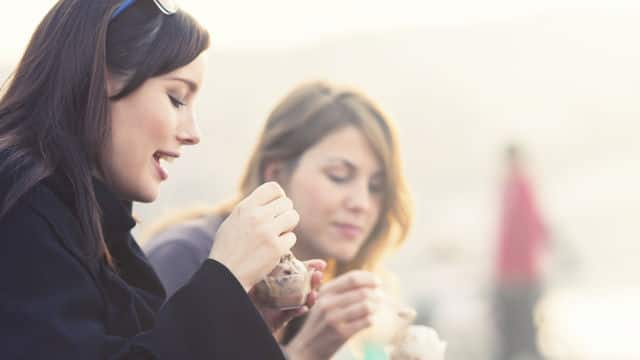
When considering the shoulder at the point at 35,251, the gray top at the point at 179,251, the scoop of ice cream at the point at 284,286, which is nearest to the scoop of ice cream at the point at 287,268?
the scoop of ice cream at the point at 284,286

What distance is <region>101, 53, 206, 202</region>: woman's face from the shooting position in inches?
68.1

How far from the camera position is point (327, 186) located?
3.11 meters

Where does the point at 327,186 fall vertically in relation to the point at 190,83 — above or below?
below

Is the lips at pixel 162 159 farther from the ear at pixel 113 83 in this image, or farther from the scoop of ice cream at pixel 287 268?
the scoop of ice cream at pixel 287 268

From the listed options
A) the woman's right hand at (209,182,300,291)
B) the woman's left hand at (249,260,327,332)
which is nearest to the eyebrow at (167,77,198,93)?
the woman's right hand at (209,182,300,291)

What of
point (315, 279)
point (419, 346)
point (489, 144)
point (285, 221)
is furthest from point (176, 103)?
point (489, 144)

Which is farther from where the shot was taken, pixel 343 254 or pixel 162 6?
pixel 343 254

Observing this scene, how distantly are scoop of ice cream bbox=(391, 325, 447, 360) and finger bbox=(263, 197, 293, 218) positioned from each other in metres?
0.56

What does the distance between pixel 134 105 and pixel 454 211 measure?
412 inches

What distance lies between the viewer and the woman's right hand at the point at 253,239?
1.67 metres

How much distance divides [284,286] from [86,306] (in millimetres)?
473

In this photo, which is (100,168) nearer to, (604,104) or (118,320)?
(118,320)

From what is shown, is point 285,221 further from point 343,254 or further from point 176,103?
point 343,254

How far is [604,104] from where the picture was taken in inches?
644
